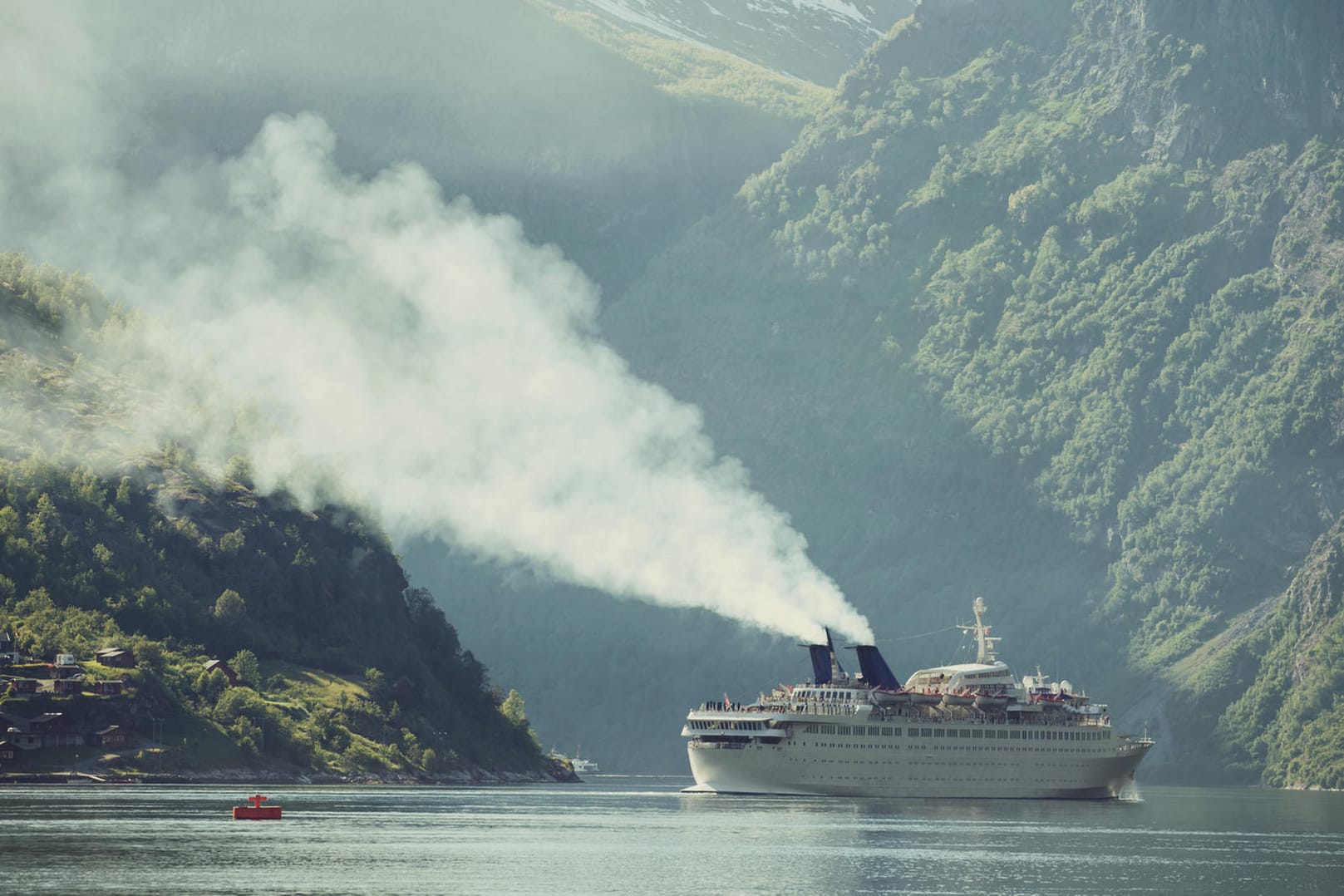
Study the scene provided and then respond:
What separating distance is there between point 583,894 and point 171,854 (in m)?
38.8

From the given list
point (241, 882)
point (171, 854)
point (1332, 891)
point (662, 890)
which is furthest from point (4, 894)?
point (1332, 891)

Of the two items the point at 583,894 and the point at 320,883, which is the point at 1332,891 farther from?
the point at 320,883

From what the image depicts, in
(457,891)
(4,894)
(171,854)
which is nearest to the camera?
(4,894)

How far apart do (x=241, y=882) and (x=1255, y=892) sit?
3063 inches

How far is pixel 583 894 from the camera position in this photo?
577 ft

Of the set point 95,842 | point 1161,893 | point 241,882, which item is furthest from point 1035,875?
point 95,842

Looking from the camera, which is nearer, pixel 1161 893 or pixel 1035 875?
pixel 1161 893

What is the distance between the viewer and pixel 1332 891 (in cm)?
18362

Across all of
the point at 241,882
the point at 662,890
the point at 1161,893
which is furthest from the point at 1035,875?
the point at 241,882

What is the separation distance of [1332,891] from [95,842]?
10106 cm

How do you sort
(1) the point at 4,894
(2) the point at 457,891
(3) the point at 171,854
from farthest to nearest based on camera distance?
(3) the point at 171,854, (2) the point at 457,891, (1) the point at 4,894

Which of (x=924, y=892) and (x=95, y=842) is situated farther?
(x=95, y=842)

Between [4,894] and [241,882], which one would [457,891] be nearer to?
[241,882]

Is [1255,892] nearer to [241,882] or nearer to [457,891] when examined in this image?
[457,891]
